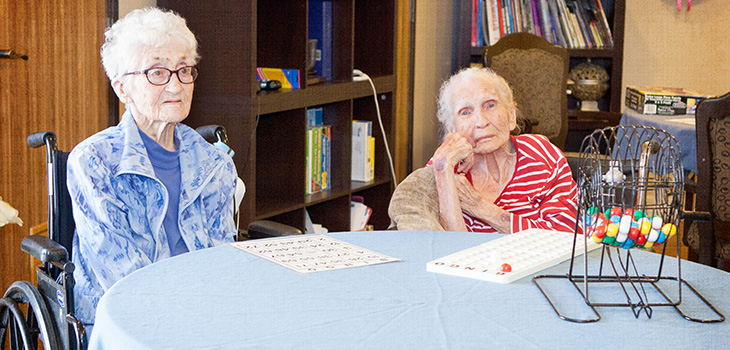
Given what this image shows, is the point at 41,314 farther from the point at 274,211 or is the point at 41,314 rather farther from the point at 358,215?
the point at 358,215

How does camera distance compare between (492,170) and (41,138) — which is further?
(492,170)

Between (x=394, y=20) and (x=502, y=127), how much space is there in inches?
67.1

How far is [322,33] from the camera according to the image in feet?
11.5

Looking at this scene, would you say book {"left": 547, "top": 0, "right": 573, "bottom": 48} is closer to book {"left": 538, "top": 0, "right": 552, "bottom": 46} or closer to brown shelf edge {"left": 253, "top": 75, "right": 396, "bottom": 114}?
book {"left": 538, "top": 0, "right": 552, "bottom": 46}

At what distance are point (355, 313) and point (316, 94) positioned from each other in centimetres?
202

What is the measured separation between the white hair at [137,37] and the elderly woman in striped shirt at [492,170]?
745 millimetres

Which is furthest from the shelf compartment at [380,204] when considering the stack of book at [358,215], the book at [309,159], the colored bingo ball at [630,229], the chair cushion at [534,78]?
the colored bingo ball at [630,229]

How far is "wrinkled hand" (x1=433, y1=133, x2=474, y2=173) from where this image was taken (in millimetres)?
2133

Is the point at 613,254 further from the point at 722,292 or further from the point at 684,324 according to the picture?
the point at 684,324

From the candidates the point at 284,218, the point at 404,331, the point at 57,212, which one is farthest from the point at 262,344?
the point at 284,218

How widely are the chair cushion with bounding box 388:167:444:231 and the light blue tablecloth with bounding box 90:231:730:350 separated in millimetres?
559

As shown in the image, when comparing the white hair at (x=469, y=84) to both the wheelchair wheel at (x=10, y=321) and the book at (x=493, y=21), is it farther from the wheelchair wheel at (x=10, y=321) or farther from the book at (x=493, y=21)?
the book at (x=493, y=21)

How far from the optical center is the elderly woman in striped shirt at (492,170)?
84.3 inches

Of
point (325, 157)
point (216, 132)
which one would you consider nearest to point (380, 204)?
point (325, 157)
